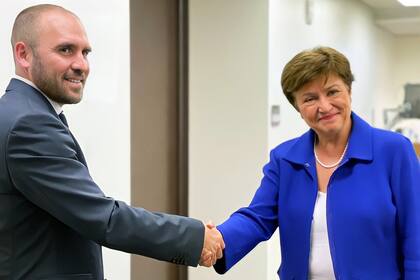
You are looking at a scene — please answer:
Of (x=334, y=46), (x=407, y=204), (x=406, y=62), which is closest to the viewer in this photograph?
(x=407, y=204)

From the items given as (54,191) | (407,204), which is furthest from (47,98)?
(407,204)

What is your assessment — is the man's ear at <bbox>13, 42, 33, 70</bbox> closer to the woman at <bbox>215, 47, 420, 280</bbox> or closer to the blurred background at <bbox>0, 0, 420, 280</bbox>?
the woman at <bbox>215, 47, 420, 280</bbox>

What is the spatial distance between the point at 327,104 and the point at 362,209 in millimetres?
348

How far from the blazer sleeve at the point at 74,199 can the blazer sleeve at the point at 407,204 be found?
2.07 feet

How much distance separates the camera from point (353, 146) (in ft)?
5.77

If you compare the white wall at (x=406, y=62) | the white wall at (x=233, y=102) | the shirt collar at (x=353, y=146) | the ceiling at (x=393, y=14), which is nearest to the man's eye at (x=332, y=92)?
the shirt collar at (x=353, y=146)

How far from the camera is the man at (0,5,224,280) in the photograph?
4.63 feet

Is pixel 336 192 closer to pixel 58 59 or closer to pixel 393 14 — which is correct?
pixel 58 59

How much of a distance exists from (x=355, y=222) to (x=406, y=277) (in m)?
0.22

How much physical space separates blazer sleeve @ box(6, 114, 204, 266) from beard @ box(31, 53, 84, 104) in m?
0.13

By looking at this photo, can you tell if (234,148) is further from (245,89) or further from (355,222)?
(355,222)

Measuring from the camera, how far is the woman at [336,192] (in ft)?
5.49

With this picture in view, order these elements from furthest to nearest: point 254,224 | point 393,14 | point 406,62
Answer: point 406,62, point 393,14, point 254,224

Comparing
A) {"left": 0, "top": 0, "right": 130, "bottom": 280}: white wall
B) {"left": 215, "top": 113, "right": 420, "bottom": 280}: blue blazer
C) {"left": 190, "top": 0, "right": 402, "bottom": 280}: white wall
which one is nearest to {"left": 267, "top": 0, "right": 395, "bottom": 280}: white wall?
{"left": 190, "top": 0, "right": 402, "bottom": 280}: white wall
